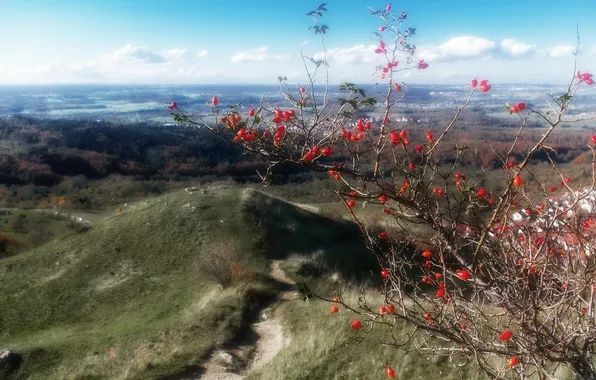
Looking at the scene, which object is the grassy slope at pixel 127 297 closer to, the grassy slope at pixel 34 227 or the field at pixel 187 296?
the field at pixel 187 296

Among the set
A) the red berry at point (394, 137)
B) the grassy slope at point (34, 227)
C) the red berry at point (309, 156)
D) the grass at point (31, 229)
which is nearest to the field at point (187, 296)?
the red berry at point (394, 137)

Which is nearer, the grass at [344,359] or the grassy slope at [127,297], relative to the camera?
the grass at [344,359]

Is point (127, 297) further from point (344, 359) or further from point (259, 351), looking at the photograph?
point (344, 359)

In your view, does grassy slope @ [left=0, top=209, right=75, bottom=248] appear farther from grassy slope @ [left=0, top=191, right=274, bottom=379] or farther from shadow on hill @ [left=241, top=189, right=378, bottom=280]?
shadow on hill @ [left=241, top=189, right=378, bottom=280]

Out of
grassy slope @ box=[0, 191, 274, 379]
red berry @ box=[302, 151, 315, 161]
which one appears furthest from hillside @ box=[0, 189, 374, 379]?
red berry @ box=[302, 151, 315, 161]

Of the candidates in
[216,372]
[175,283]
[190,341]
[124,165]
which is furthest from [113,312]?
[124,165]

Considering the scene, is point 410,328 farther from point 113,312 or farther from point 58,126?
point 58,126
